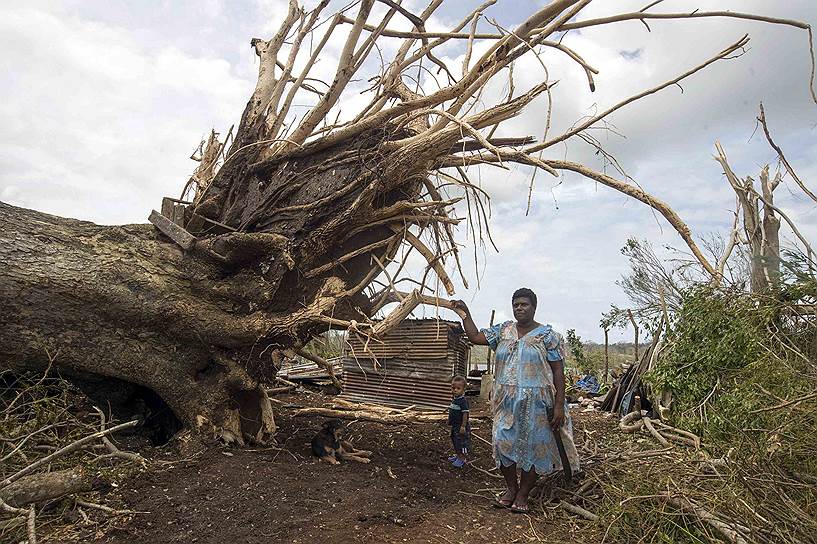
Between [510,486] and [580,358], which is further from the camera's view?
[580,358]

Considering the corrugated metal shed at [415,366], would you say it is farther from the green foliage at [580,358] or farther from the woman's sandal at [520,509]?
the green foliage at [580,358]

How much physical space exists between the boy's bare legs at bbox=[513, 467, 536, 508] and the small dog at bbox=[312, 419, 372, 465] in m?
1.50

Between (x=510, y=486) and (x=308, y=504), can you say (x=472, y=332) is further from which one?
(x=308, y=504)

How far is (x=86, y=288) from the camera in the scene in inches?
192

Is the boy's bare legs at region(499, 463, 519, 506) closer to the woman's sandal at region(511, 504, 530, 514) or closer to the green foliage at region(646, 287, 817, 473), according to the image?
the woman's sandal at region(511, 504, 530, 514)

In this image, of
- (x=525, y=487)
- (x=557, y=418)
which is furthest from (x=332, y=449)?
(x=557, y=418)

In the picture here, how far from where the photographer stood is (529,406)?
4.36m

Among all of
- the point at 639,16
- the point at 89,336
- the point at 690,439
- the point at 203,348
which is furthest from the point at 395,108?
the point at 690,439

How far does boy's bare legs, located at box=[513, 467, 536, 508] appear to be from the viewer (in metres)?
4.33

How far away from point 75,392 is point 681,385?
268 inches

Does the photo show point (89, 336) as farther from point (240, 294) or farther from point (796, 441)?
point (796, 441)

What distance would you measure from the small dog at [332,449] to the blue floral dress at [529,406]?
149 cm

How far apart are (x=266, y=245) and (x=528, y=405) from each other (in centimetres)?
257

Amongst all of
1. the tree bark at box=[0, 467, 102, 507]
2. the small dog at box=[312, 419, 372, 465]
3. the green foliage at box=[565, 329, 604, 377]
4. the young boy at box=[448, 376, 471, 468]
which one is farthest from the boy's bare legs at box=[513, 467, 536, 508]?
the green foliage at box=[565, 329, 604, 377]
